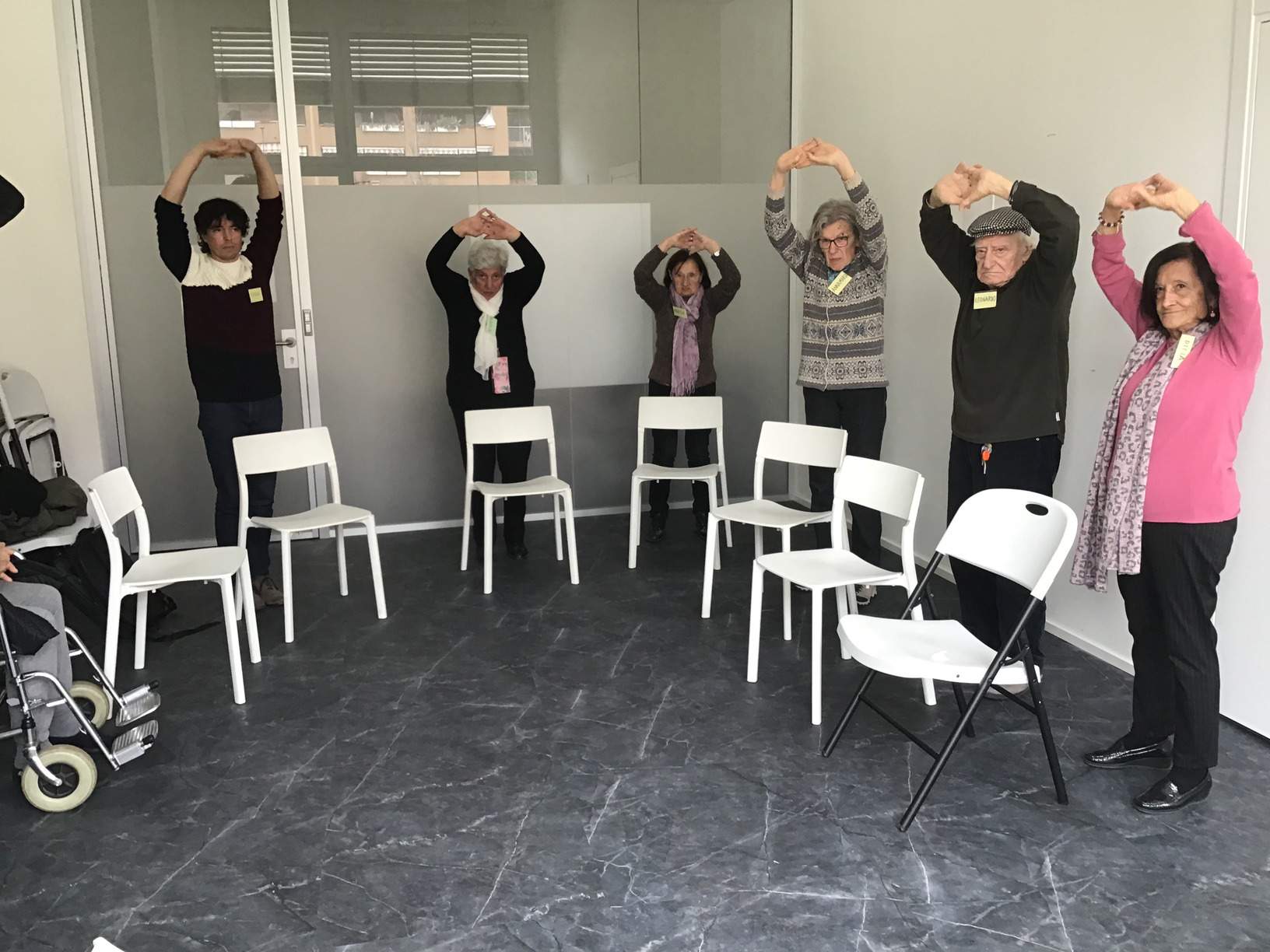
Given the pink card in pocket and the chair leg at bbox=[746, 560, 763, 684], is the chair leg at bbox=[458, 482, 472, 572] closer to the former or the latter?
the pink card in pocket

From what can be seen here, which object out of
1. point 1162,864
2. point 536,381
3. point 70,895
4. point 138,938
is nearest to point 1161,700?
point 1162,864

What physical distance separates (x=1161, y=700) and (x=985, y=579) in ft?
2.28

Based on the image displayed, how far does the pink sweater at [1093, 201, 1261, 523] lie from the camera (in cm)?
260

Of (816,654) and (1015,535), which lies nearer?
(1015,535)

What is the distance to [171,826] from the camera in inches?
111

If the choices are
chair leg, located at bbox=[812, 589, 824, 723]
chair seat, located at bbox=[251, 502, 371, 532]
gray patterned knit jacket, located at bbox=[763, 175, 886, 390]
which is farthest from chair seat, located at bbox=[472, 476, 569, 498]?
chair leg, located at bbox=[812, 589, 824, 723]

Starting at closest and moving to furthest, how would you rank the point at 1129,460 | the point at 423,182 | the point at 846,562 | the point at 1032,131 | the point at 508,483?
the point at 1129,460
the point at 846,562
the point at 1032,131
the point at 508,483
the point at 423,182

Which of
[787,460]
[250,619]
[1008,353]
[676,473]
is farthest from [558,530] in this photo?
[1008,353]

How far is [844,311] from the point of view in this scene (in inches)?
177

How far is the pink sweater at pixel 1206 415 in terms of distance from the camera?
2604 millimetres

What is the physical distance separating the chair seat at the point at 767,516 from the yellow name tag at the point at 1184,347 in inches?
64.7

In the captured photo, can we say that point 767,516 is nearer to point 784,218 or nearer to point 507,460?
point 784,218

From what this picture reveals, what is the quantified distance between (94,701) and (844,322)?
10.6ft

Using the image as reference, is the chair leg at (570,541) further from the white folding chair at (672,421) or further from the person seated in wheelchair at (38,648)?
the person seated in wheelchair at (38,648)
